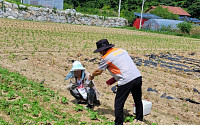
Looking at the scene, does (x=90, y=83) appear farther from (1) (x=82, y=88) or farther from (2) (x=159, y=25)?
(2) (x=159, y=25)

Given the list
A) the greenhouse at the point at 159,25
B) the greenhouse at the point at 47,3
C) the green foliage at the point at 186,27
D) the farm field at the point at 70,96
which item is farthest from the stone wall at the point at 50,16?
the farm field at the point at 70,96

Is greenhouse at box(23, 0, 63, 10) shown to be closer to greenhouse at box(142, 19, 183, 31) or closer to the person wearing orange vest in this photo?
greenhouse at box(142, 19, 183, 31)

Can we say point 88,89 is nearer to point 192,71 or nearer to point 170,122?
point 170,122

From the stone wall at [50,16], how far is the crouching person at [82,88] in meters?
26.9

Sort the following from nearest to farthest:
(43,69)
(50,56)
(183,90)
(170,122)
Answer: (170,122)
(183,90)
(43,69)
(50,56)

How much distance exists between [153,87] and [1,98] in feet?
13.0

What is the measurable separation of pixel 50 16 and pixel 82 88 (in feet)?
98.7

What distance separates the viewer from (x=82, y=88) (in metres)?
5.20

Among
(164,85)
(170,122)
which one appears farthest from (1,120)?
(164,85)

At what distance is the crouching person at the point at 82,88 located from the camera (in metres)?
5.00

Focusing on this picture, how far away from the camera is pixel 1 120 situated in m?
3.92

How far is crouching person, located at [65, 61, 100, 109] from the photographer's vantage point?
500 centimetres

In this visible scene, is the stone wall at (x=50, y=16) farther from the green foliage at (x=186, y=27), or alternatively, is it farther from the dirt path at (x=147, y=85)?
the dirt path at (x=147, y=85)

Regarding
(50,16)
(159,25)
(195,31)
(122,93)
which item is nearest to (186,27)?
(195,31)
